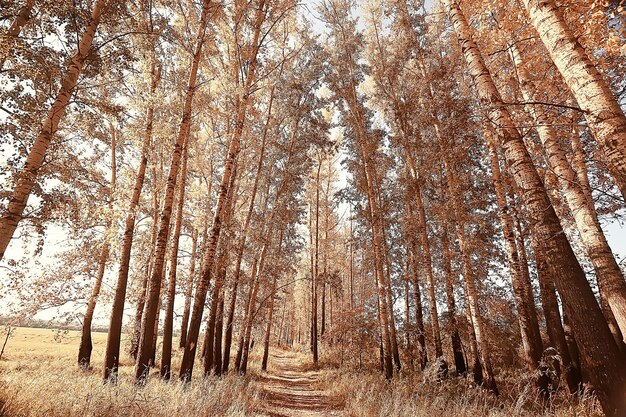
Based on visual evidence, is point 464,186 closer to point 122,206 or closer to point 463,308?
point 463,308

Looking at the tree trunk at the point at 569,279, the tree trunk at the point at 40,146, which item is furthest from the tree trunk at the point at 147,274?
the tree trunk at the point at 569,279

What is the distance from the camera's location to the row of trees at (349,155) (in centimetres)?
364

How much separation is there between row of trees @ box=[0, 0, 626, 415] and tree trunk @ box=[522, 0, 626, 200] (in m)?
0.02

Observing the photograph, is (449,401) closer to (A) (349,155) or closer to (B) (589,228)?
(B) (589,228)

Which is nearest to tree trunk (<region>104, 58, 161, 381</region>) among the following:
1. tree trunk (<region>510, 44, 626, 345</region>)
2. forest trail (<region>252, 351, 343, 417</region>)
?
forest trail (<region>252, 351, 343, 417</region>)

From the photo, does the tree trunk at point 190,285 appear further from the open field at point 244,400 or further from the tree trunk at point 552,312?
the tree trunk at point 552,312

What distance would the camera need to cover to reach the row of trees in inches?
143

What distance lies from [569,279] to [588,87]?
2020 mm

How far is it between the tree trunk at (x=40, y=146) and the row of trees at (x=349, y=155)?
0.03 meters

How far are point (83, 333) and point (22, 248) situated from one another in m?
6.54

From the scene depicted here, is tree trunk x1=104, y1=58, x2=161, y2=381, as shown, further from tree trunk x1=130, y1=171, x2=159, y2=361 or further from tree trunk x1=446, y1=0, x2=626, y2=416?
tree trunk x1=446, y1=0, x2=626, y2=416

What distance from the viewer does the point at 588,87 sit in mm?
3023

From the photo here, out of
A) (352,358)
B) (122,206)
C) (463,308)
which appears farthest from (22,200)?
(352,358)

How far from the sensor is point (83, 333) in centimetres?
1120
